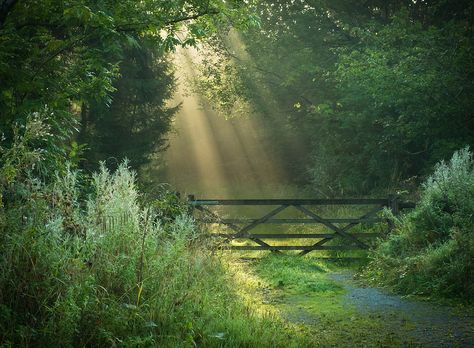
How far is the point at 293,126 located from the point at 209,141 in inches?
516

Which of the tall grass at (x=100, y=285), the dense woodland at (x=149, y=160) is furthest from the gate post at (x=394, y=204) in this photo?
the tall grass at (x=100, y=285)

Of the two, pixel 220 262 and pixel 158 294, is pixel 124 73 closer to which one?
pixel 220 262

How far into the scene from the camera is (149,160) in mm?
20812

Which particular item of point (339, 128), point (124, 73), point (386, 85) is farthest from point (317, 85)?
point (124, 73)

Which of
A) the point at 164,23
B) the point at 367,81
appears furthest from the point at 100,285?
the point at 367,81

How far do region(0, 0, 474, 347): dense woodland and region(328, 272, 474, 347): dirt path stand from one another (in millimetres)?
631

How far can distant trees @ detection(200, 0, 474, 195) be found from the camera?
17.1 m

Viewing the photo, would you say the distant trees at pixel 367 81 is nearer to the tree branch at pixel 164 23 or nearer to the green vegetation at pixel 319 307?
the green vegetation at pixel 319 307

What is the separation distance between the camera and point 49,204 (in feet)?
16.9

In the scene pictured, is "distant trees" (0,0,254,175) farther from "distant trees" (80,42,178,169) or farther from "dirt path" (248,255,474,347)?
"distant trees" (80,42,178,169)

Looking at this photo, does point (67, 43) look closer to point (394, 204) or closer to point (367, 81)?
point (394, 204)

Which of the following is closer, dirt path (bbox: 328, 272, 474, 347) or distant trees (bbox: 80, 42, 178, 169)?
dirt path (bbox: 328, 272, 474, 347)

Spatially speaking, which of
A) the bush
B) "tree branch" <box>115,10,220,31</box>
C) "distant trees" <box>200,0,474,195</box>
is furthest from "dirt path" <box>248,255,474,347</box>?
"distant trees" <box>200,0,474,195</box>

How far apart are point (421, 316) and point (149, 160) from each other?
50.5 feet
